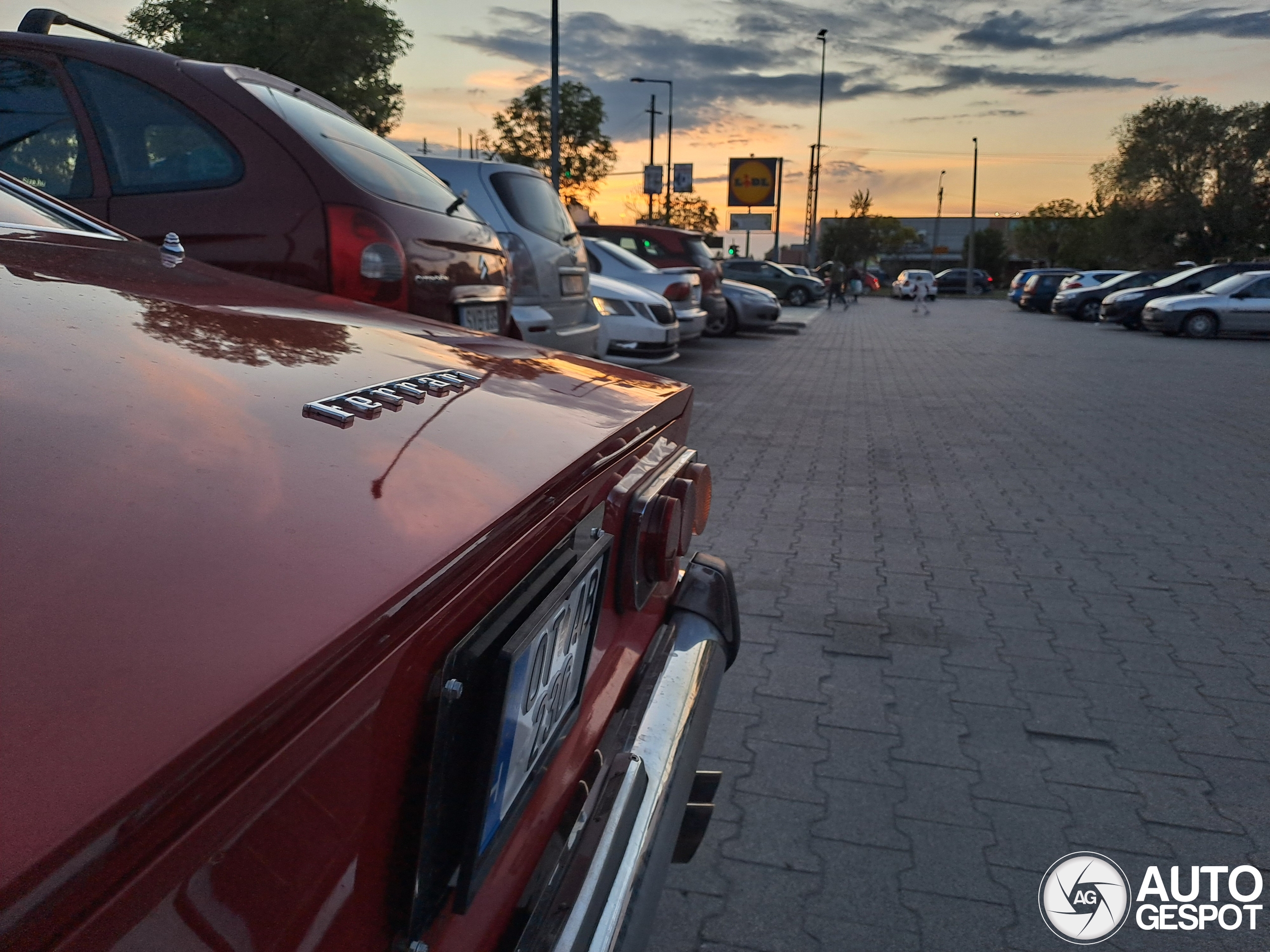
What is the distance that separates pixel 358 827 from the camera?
3.14 feet

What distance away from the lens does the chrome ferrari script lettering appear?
4.01 feet

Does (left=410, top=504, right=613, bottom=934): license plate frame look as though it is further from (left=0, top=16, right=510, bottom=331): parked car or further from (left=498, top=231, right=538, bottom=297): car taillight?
(left=498, top=231, right=538, bottom=297): car taillight

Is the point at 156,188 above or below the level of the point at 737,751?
above

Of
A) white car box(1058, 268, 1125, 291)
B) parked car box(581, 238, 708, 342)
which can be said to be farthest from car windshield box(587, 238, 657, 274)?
white car box(1058, 268, 1125, 291)

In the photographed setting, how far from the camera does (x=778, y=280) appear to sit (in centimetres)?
3681

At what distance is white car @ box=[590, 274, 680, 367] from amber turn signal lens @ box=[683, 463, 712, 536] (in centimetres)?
908

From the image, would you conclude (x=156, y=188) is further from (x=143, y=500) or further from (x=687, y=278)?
Answer: (x=687, y=278)

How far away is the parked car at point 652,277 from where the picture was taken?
44.6ft

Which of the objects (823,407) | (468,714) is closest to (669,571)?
(468,714)

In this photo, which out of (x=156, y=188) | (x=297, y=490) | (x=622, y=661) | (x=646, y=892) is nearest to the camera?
(x=297, y=490)

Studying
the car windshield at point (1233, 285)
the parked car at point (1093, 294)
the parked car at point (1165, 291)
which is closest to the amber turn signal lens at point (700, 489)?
the car windshield at point (1233, 285)

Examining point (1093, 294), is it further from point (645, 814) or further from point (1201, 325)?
point (645, 814)

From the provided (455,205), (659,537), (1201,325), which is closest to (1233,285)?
(1201,325)

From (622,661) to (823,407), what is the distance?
8.79 meters
